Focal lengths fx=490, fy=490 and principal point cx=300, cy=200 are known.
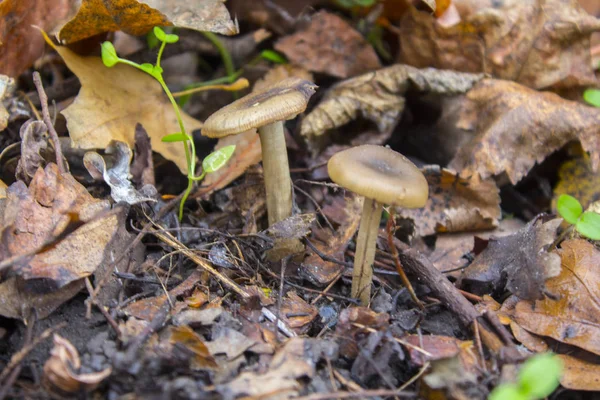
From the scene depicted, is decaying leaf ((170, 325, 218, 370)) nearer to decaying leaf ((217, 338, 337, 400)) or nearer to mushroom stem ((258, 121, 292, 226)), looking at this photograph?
decaying leaf ((217, 338, 337, 400))

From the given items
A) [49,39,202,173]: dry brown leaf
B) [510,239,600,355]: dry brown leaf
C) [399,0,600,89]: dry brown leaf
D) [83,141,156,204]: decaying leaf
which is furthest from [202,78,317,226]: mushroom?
[399,0,600,89]: dry brown leaf

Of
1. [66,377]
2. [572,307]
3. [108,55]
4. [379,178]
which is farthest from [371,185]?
[108,55]

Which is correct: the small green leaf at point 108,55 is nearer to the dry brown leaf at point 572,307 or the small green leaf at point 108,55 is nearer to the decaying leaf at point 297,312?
the decaying leaf at point 297,312

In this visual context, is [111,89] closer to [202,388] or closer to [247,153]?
[247,153]

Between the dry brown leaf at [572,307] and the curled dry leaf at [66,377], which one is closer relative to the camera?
the curled dry leaf at [66,377]

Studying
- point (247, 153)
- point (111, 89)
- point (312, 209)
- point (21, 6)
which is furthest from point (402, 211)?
point (21, 6)

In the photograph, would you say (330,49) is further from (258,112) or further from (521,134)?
(258,112)

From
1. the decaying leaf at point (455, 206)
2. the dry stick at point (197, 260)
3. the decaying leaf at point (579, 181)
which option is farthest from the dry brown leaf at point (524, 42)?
the dry stick at point (197, 260)
